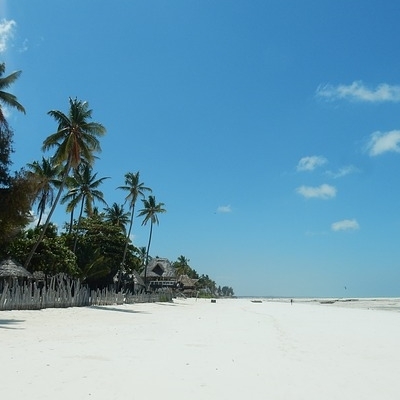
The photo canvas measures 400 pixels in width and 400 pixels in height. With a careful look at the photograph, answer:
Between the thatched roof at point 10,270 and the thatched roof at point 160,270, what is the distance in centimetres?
3956

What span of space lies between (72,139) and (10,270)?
913 centimetres

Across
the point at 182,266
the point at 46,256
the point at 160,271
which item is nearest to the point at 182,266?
the point at 182,266

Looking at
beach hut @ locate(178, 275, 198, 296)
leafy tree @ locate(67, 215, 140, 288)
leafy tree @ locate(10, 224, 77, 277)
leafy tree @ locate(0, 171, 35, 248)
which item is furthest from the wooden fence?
beach hut @ locate(178, 275, 198, 296)

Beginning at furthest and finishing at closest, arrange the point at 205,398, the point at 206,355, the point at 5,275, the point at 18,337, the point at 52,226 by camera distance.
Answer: the point at 52,226 → the point at 5,275 → the point at 18,337 → the point at 206,355 → the point at 205,398

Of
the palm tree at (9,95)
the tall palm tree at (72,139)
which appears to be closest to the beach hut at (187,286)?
the tall palm tree at (72,139)

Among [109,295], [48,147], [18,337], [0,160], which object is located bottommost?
[18,337]

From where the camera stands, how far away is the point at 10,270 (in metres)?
25.7

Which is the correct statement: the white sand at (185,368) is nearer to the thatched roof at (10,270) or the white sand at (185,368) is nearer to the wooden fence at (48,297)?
the wooden fence at (48,297)

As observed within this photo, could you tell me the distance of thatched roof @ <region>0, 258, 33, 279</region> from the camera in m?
25.5

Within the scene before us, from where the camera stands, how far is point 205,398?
6207mm

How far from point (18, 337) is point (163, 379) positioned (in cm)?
575

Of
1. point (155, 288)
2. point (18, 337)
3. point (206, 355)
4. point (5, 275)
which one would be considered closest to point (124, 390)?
point (206, 355)

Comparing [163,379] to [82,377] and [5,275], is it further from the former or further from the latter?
[5,275]

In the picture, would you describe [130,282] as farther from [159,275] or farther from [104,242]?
[159,275]
